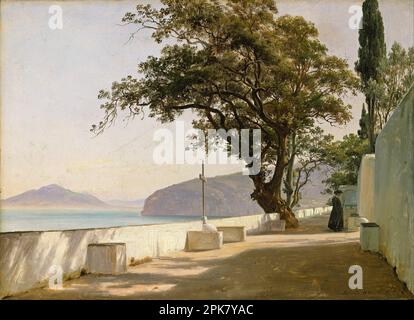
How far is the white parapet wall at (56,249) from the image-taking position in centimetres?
771

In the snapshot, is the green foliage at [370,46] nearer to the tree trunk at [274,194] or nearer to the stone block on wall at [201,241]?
the tree trunk at [274,194]

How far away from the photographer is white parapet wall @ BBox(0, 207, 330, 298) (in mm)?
7707

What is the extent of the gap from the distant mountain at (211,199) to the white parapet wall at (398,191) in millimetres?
100004

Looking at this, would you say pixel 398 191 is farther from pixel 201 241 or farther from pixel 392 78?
pixel 392 78

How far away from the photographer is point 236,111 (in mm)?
23688

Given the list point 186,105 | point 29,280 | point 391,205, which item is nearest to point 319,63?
point 186,105

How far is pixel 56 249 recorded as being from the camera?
8.82 meters

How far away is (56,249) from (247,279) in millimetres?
3054

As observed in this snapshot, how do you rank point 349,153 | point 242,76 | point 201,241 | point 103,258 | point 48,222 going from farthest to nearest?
1. point 48,222
2. point 349,153
3. point 242,76
4. point 201,241
5. point 103,258

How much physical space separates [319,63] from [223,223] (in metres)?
7.71

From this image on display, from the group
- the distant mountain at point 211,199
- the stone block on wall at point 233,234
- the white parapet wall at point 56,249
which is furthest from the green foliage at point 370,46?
the distant mountain at point 211,199

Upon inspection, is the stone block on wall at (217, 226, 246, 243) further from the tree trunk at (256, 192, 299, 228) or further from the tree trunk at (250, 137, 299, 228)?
the tree trunk at (256, 192, 299, 228)

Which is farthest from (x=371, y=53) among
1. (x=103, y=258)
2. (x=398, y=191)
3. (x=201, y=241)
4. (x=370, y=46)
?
(x=103, y=258)
